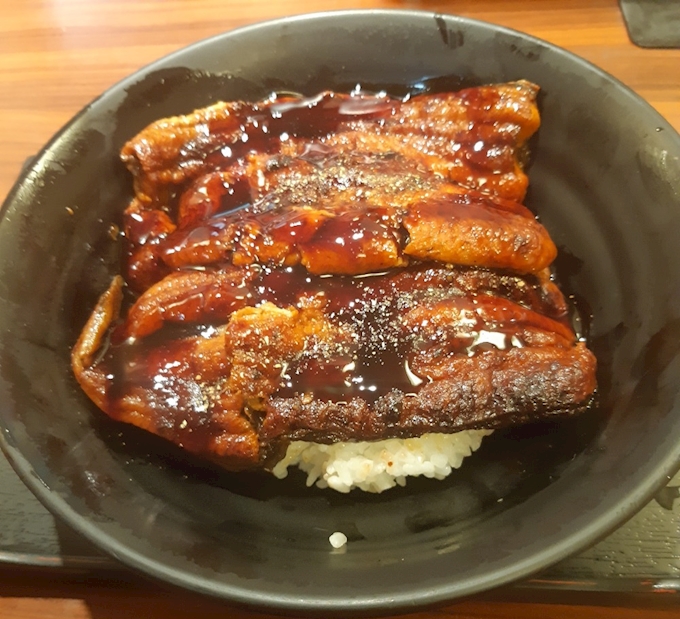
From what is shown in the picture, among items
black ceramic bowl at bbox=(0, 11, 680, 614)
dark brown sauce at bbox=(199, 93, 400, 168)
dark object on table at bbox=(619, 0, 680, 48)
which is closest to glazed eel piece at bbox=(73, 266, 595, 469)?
black ceramic bowl at bbox=(0, 11, 680, 614)

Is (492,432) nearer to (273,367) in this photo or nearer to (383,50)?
(273,367)

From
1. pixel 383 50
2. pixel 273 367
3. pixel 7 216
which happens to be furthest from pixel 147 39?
pixel 273 367

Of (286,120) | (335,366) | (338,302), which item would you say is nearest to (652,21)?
(286,120)

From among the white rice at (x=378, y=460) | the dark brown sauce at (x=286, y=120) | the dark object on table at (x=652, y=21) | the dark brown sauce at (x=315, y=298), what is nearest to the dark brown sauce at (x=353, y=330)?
the dark brown sauce at (x=315, y=298)

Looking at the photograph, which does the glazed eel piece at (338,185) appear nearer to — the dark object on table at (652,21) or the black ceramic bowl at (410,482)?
the black ceramic bowl at (410,482)

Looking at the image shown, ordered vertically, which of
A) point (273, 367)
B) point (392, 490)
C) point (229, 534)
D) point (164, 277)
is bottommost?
point (392, 490)

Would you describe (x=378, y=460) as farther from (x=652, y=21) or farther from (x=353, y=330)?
(x=652, y=21)

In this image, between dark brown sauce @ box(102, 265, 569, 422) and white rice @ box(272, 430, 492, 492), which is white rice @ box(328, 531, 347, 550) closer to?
white rice @ box(272, 430, 492, 492)
